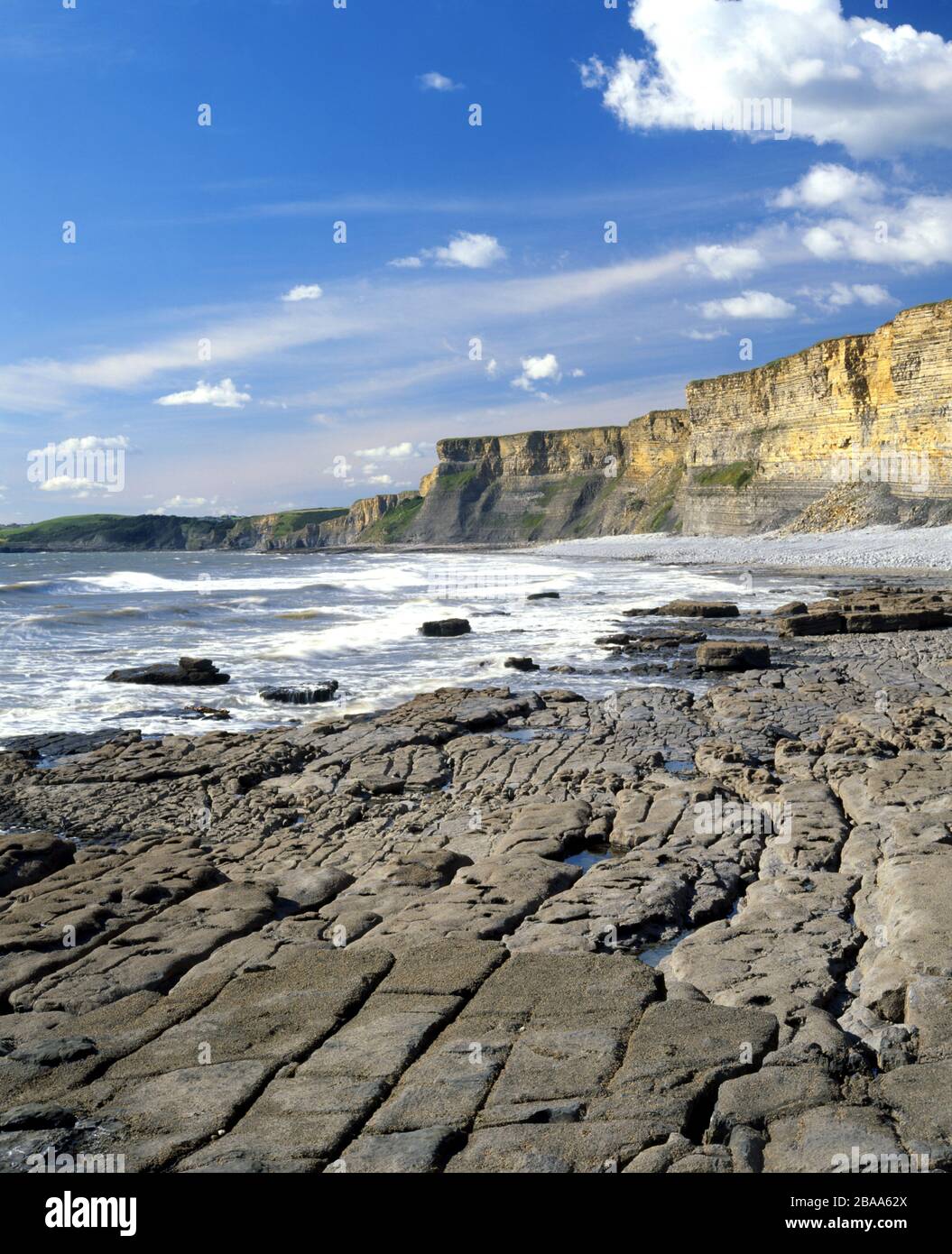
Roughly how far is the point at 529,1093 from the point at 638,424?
114 meters

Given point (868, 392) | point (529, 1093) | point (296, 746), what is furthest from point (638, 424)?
point (529, 1093)

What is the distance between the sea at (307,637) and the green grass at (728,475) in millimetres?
23510

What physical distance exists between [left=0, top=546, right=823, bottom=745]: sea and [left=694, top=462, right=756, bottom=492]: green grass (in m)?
23.5

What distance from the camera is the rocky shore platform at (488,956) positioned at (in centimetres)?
415

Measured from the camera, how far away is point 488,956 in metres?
5.94

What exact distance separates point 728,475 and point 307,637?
2361 inches

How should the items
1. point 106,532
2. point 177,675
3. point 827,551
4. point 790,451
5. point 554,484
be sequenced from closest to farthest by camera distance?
point 177,675 → point 827,551 → point 790,451 → point 554,484 → point 106,532

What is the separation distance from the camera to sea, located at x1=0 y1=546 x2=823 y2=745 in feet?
56.9

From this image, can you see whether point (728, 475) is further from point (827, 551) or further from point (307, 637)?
point (307, 637)
